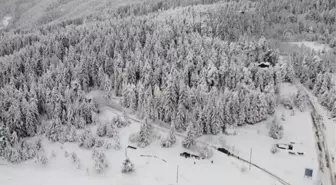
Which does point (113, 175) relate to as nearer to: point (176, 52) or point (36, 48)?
point (176, 52)

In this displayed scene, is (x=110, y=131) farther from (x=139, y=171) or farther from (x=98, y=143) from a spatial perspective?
(x=139, y=171)

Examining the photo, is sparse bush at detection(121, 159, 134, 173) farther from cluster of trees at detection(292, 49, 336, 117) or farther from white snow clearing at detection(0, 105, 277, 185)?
cluster of trees at detection(292, 49, 336, 117)

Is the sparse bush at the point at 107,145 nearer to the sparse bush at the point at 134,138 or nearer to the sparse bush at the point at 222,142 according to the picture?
the sparse bush at the point at 134,138

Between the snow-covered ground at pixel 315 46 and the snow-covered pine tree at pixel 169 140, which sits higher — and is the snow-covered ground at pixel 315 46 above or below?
above

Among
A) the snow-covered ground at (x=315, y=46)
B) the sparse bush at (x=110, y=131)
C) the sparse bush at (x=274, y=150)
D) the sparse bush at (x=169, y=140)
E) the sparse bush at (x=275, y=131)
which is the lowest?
the sparse bush at (x=274, y=150)

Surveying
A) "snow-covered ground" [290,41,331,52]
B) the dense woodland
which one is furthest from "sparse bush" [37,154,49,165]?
"snow-covered ground" [290,41,331,52]

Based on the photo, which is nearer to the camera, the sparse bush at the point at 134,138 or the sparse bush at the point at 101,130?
the sparse bush at the point at 134,138

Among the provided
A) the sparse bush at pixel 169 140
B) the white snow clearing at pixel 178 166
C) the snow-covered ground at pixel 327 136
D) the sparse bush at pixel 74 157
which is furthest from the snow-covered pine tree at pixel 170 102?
the snow-covered ground at pixel 327 136
